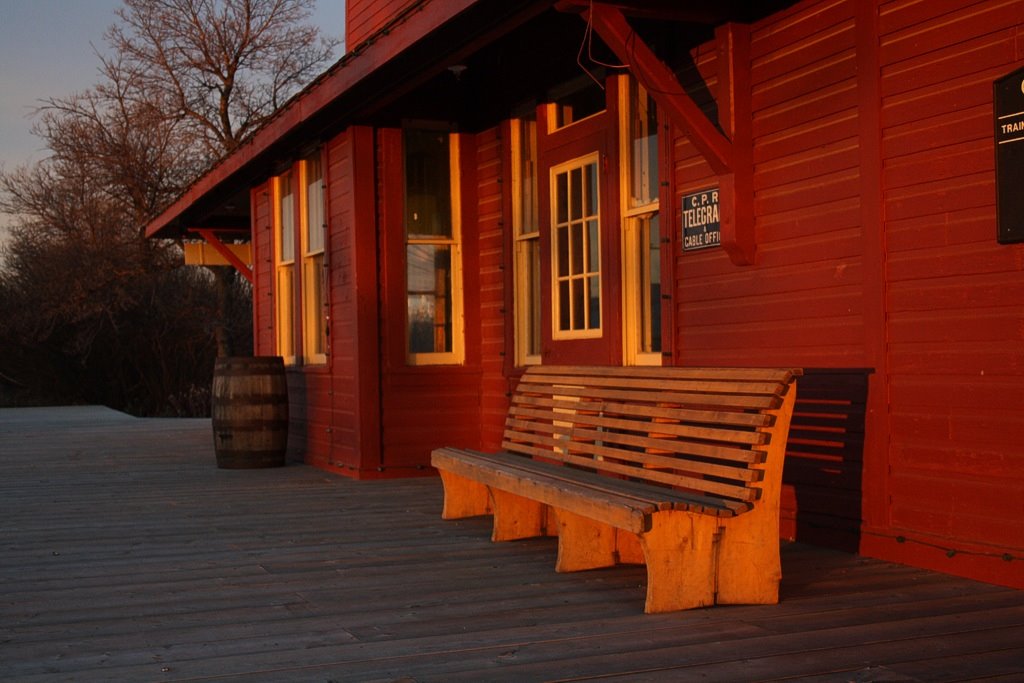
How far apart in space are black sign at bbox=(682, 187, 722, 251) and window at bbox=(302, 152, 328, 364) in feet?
15.1

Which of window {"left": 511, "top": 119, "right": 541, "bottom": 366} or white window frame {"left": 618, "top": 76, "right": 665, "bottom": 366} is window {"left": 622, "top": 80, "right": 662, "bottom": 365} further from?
window {"left": 511, "top": 119, "right": 541, "bottom": 366}

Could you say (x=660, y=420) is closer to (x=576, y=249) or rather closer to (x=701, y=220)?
(x=701, y=220)

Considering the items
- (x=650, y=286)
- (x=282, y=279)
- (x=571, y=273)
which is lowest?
(x=650, y=286)

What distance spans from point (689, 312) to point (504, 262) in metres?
2.66

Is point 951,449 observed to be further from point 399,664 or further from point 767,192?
point 399,664

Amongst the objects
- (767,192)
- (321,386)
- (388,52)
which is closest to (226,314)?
(321,386)

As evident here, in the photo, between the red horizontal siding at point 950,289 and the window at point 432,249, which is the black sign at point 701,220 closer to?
the red horizontal siding at point 950,289

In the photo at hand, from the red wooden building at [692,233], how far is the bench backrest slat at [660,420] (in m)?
0.76

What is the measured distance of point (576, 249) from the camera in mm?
8156

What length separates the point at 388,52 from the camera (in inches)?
291

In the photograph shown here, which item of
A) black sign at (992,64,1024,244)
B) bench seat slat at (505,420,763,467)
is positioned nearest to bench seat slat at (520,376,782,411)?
bench seat slat at (505,420,763,467)

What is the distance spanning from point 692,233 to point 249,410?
4844 millimetres

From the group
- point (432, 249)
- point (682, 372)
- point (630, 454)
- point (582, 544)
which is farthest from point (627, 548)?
point (432, 249)

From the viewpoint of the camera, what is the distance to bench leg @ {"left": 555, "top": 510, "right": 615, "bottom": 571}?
5297mm
